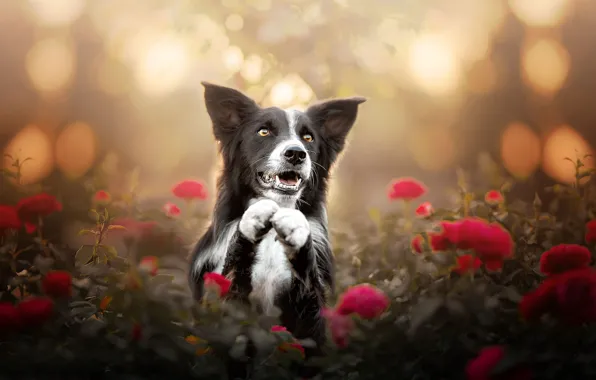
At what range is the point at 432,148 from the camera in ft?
17.8

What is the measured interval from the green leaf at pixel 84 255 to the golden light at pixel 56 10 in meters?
1.56

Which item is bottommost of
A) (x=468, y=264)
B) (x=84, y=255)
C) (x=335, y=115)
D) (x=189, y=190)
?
(x=84, y=255)

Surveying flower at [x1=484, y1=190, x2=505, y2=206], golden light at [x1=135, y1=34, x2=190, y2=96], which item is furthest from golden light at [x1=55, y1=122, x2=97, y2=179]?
flower at [x1=484, y1=190, x2=505, y2=206]

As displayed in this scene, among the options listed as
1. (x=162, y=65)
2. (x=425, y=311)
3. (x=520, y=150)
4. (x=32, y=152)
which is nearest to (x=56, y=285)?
(x=425, y=311)

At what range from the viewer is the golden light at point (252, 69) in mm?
4715

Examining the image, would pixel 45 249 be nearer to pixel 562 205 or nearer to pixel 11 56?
pixel 11 56

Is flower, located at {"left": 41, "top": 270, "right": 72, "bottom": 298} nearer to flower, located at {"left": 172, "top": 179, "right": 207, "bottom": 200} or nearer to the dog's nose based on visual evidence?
the dog's nose

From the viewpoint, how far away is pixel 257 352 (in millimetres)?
2275

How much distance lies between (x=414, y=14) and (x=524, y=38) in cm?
85

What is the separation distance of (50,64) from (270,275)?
84.8 inches

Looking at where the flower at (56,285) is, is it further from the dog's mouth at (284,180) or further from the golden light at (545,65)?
the golden light at (545,65)

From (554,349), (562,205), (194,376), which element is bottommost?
(194,376)

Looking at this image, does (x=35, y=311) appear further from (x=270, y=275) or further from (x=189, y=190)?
(x=189, y=190)

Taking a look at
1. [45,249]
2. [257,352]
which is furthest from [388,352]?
[45,249]
